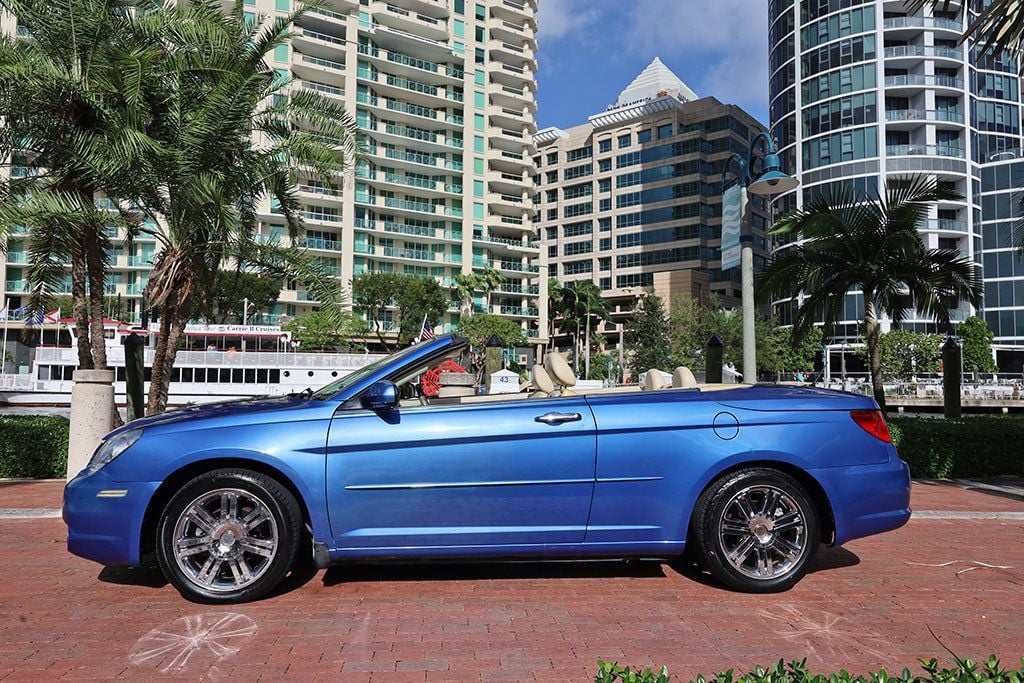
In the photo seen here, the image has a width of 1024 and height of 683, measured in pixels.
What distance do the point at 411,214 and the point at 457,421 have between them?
59153mm

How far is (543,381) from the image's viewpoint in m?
4.79

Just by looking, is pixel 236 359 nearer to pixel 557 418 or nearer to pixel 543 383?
pixel 543 383

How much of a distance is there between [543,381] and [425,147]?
60.9 metres

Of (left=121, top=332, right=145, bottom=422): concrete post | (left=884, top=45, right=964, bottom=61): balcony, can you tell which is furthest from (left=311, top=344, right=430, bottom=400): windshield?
(left=884, top=45, right=964, bottom=61): balcony

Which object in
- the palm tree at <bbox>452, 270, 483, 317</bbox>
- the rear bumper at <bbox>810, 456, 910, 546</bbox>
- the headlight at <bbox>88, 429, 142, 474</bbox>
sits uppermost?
the palm tree at <bbox>452, 270, 483, 317</bbox>

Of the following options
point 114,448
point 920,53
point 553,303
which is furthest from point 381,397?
point 553,303

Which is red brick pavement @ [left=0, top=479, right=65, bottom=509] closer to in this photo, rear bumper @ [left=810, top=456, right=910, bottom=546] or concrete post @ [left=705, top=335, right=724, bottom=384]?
rear bumper @ [left=810, top=456, right=910, bottom=546]

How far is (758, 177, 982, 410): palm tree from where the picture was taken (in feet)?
43.6

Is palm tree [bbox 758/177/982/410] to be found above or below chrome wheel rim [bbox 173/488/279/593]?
above

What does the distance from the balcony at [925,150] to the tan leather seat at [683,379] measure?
63588mm

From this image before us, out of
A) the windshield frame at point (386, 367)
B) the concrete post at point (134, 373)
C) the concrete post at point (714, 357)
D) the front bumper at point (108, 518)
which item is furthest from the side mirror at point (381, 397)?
the concrete post at point (714, 357)

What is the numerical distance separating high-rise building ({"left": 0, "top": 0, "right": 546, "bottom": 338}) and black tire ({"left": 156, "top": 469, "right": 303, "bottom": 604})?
2108 inches

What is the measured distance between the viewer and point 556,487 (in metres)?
4.09

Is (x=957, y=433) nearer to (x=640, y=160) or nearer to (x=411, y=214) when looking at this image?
(x=411, y=214)
